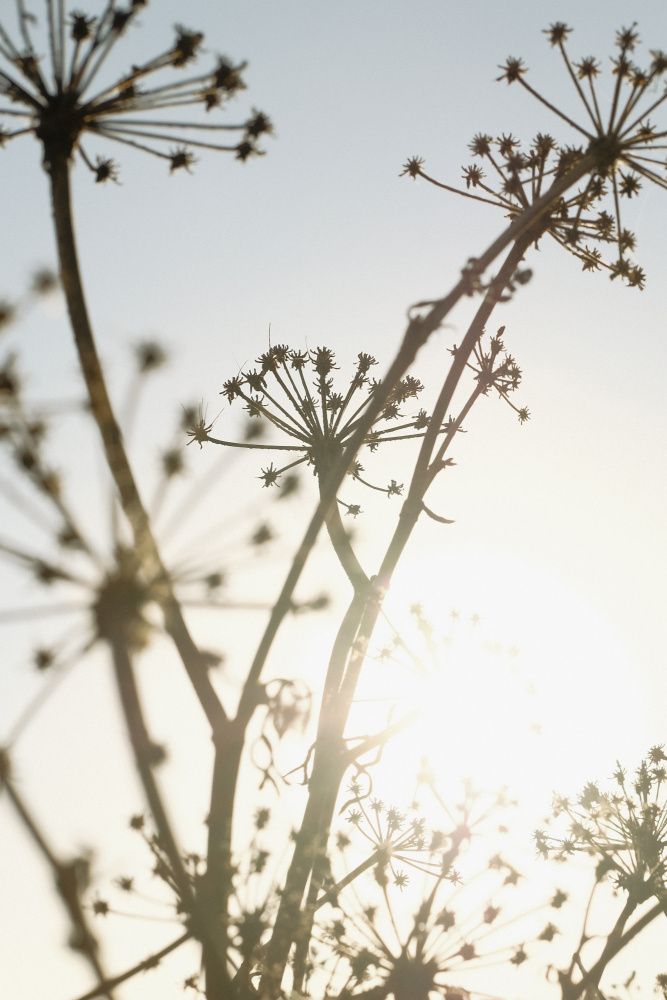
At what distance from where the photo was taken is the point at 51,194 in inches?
109

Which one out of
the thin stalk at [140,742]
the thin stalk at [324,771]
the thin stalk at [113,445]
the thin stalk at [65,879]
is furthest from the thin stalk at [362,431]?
the thin stalk at [324,771]

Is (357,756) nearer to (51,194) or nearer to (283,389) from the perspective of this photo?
(51,194)

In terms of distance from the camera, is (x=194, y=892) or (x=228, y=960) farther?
(x=228, y=960)

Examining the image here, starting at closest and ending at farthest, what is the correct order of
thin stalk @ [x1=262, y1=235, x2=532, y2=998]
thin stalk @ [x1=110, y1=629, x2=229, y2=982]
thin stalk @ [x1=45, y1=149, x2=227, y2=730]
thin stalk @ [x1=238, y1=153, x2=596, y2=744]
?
thin stalk @ [x1=110, y1=629, x2=229, y2=982] → thin stalk @ [x1=45, y1=149, x2=227, y2=730] → thin stalk @ [x1=238, y1=153, x2=596, y2=744] → thin stalk @ [x1=262, y1=235, x2=532, y2=998]

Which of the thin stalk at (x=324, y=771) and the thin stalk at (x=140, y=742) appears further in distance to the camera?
the thin stalk at (x=324, y=771)

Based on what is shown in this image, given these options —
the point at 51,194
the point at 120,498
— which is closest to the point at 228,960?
the point at 120,498

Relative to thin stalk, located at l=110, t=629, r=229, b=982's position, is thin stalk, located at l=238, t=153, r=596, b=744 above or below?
above

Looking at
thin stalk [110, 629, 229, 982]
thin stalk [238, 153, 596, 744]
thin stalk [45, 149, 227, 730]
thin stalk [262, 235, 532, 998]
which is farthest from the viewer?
thin stalk [262, 235, 532, 998]

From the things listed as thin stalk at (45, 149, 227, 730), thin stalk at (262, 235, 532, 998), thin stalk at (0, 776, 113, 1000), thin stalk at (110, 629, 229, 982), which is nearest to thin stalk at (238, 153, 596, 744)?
thin stalk at (45, 149, 227, 730)

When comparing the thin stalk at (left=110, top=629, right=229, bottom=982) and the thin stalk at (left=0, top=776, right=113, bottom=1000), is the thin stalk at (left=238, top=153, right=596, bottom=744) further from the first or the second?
the thin stalk at (left=0, top=776, right=113, bottom=1000)

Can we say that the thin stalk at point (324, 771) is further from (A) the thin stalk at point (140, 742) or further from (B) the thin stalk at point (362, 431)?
(A) the thin stalk at point (140, 742)

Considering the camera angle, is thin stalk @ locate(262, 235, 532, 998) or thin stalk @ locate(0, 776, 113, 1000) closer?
thin stalk @ locate(0, 776, 113, 1000)

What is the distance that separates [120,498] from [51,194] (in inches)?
47.3

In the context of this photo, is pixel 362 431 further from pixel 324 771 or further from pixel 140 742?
pixel 324 771
